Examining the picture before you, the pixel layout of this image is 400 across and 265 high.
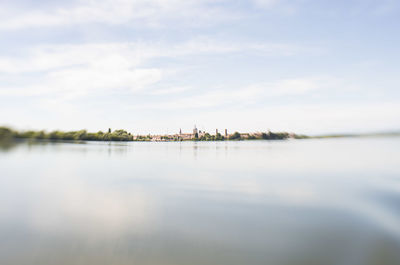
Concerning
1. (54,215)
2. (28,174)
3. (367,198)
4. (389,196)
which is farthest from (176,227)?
(28,174)

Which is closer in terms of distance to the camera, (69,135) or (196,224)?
(196,224)

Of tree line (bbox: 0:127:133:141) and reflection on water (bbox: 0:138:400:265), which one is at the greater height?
tree line (bbox: 0:127:133:141)

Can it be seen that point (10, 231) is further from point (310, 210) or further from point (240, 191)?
point (310, 210)

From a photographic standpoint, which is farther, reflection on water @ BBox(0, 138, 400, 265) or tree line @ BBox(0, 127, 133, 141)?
tree line @ BBox(0, 127, 133, 141)

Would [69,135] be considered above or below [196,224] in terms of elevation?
above

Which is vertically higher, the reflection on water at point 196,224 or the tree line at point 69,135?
the tree line at point 69,135

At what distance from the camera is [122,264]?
5883mm

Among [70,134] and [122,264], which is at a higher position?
[70,134]

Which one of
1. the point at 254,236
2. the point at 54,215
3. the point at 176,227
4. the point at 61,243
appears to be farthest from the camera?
the point at 54,215

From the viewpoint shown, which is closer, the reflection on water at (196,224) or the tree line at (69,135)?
the reflection on water at (196,224)

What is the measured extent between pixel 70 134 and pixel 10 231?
86.4 meters

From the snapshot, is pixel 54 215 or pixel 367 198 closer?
pixel 54 215

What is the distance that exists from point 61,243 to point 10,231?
255cm

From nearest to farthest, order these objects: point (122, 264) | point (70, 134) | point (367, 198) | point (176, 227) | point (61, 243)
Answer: point (122, 264), point (61, 243), point (176, 227), point (367, 198), point (70, 134)
